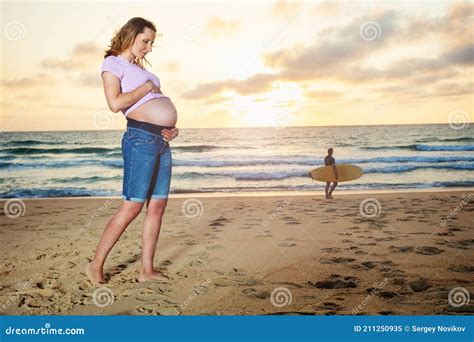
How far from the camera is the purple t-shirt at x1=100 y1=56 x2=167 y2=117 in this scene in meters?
2.89

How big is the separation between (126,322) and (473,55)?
4.34 metres

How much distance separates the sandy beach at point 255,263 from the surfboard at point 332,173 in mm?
1216

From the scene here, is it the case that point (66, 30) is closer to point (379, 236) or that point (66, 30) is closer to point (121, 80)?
point (121, 80)

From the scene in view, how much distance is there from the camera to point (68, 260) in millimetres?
3537

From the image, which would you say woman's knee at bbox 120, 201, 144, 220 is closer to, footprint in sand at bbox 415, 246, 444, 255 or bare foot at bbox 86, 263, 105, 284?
bare foot at bbox 86, 263, 105, 284
